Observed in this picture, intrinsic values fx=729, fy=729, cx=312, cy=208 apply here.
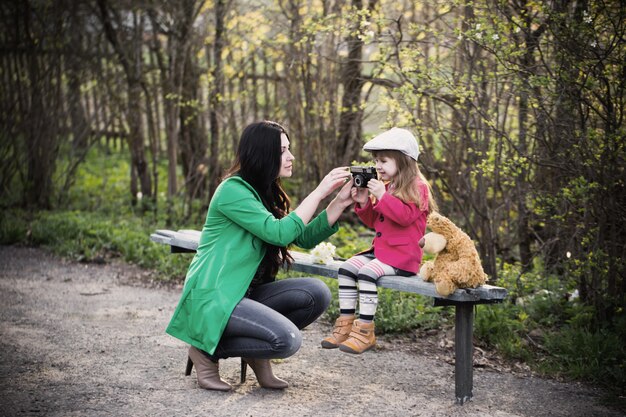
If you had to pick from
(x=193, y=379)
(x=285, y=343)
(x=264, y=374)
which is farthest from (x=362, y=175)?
(x=193, y=379)

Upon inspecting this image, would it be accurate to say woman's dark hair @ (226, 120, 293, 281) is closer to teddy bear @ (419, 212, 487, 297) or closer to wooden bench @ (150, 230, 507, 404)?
wooden bench @ (150, 230, 507, 404)

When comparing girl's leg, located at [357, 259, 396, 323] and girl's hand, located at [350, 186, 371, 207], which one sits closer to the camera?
girl's leg, located at [357, 259, 396, 323]

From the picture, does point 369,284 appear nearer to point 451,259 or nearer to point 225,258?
point 451,259

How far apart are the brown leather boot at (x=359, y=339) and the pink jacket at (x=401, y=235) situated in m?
0.40

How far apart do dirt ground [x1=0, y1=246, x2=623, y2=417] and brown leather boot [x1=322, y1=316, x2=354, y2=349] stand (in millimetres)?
279

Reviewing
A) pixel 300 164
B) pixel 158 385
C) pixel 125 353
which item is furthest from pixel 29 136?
pixel 158 385

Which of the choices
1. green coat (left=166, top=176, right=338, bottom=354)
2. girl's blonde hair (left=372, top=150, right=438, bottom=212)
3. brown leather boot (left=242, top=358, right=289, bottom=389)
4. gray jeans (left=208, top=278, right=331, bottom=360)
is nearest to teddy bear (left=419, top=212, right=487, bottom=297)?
girl's blonde hair (left=372, top=150, right=438, bottom=212)

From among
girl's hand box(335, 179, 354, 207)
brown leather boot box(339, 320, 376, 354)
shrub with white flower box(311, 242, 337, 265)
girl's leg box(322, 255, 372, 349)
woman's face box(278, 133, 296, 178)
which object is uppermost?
woman's face box(278, 133, 296, 178)

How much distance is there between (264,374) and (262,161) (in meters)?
1.24

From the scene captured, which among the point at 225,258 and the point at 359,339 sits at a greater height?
the point at 225,258

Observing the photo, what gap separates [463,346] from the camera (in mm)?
4066

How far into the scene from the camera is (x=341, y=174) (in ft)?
13.5

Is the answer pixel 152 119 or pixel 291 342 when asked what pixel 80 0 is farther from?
pixel 291 342

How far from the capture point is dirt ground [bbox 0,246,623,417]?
3.98 m
